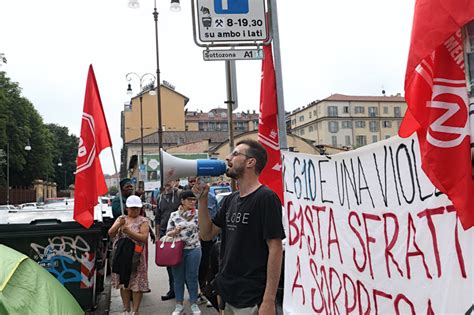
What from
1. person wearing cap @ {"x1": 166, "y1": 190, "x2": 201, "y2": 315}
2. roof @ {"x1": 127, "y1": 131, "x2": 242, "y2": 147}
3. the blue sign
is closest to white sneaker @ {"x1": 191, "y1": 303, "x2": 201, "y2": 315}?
person wearing cap @ {"x1": 166, "y1": 190, "x2": 201, "y2": 315}

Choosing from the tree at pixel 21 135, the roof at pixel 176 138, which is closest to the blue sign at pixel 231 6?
the tree at pixel 21 135

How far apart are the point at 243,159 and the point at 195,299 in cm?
355

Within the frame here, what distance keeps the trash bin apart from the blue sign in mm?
3273

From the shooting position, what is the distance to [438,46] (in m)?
A: 1.86

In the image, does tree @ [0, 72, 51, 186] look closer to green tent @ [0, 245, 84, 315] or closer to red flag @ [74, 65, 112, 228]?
red flag @ [74, 65, 112, 228]

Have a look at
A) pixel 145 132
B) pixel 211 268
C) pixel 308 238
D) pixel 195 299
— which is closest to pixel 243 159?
pixel 308 238

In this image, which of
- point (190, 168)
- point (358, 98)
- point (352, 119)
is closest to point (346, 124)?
point (352, 119)

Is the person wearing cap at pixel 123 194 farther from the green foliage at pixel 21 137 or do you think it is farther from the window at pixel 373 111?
the window at pixel 373 111

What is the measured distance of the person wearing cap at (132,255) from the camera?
231 inches

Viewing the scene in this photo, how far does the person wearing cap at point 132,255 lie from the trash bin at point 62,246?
0.35 meters

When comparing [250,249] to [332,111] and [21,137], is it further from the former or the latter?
[332,111]

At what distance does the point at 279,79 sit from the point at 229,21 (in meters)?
0.68

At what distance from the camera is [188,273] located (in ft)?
20.7

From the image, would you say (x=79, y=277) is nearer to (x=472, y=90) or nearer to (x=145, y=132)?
(x=472, y=90)
